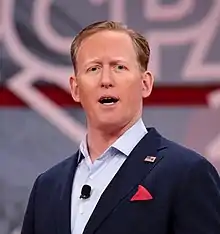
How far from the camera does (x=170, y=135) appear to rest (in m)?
2.23

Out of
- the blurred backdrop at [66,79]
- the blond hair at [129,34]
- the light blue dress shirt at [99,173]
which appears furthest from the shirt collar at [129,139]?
the blurred backdrop at [66,79]

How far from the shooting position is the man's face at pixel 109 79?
1095 mm

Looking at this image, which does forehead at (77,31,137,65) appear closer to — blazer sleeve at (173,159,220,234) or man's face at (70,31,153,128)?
man's face at (70,31,153,128)

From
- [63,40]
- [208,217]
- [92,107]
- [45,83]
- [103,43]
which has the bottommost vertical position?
[208,217]

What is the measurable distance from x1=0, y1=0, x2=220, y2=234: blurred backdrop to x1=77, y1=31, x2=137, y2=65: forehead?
1.09 m

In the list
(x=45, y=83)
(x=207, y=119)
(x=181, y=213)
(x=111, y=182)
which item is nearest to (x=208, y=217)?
(x=181, y=213)

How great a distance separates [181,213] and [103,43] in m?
0.31

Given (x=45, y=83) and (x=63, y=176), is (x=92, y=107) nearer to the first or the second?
(x=63, y=176)

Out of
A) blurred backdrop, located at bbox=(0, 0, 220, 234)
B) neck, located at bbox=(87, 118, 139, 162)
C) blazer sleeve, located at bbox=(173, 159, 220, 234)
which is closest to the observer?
blazer sleeve, located at bbox=(173, 159, 220, 234)

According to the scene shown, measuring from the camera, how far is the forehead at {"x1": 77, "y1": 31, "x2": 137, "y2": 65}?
1.11 meters

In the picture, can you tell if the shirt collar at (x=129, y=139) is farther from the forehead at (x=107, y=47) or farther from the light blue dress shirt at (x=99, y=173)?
the forehead at (x=107, y=47)

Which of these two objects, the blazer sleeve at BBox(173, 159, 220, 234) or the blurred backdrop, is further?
the blurred backdrop

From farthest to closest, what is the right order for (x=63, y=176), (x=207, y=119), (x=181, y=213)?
(x=207, y=119)
(x=63, y=176)
(x=181, y=213)

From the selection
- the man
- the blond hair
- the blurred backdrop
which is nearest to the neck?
the man
